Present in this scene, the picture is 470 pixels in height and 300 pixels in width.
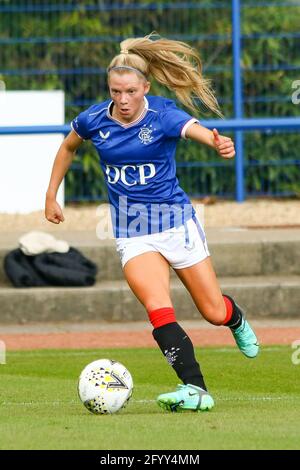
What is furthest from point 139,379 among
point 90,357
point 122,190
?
point 122,190

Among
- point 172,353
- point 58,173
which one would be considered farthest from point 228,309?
point 58,173

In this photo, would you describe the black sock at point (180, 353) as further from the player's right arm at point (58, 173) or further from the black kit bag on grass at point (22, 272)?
the black kit bag on grass at point (22, 272)

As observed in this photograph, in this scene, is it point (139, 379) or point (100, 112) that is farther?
point (139, 379)

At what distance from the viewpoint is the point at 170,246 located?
26.6 ft

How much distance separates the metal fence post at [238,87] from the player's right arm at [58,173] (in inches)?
298

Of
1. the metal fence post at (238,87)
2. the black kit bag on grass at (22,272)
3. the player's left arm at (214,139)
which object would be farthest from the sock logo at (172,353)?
the metal fence post at (238,87)

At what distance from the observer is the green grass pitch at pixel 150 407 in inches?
263

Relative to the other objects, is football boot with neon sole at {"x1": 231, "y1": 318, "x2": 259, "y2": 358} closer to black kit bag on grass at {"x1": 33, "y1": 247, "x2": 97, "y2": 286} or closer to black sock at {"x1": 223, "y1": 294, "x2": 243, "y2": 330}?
black sock at {"x1": 223, "y1": 294, "x2": 243, "y2": 330}

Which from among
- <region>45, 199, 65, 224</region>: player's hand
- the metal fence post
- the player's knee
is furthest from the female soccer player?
the metal fence post

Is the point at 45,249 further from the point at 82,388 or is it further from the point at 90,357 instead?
the point at 82,388

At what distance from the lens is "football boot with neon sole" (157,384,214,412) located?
778 centimetres

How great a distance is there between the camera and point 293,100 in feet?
53.5

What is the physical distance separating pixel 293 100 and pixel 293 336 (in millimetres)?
4735
